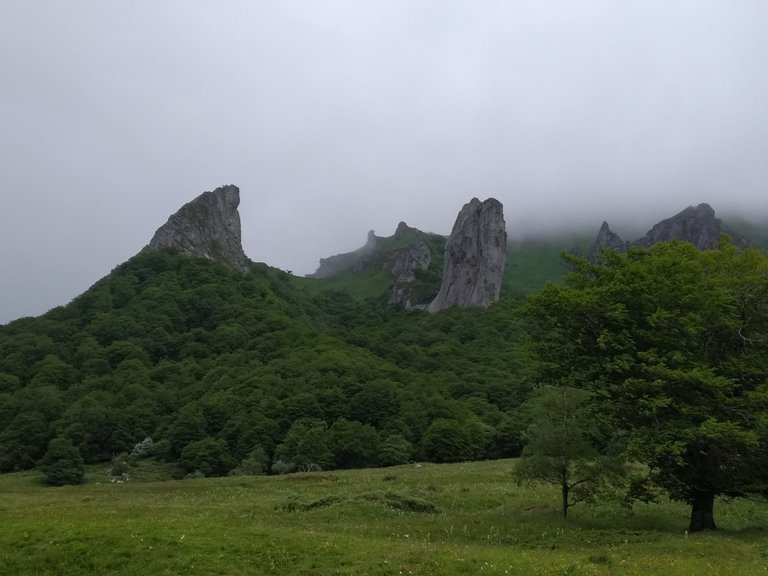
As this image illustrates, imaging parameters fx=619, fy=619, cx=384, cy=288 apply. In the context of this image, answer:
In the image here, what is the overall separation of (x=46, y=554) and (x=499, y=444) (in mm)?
87098

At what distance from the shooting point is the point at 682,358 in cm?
2606

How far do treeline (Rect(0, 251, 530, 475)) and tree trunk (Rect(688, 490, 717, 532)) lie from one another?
146ft

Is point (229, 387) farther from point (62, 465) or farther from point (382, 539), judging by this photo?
point (382, 539)

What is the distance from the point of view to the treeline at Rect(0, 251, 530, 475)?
9569 centimetres

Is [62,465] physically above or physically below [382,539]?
below

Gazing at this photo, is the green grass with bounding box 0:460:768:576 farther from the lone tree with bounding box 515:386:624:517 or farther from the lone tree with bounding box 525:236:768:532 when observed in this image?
the lone tree with bounding box 525:236:768:532

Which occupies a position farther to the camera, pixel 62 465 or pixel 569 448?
pixel 62 465

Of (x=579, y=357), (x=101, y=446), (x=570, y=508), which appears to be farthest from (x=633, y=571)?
(x=101, y=446)

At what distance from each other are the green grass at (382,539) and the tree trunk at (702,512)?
0.89 meters

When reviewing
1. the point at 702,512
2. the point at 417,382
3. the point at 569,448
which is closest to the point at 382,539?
the point at 569,448

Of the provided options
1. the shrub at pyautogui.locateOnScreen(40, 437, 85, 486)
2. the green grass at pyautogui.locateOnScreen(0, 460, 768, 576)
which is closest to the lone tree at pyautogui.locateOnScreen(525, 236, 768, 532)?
the green grass at pyautogui.locateOnScreen(0, 460, 768, 576)

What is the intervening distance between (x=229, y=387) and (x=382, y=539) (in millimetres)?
99090

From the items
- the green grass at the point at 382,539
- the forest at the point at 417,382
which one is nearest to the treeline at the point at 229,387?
the forest at the point at 417,382

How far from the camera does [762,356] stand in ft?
91.8
